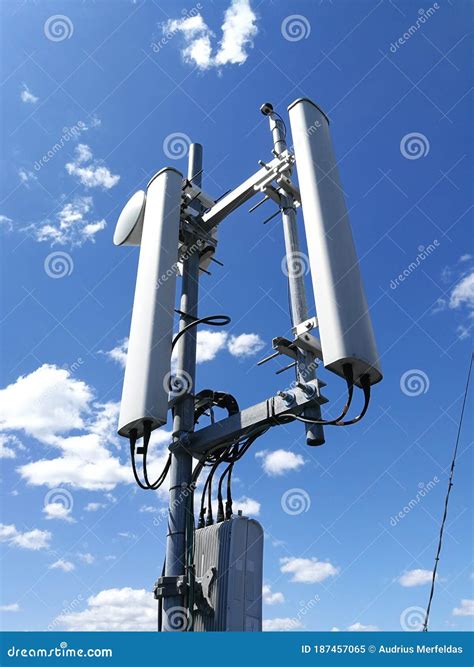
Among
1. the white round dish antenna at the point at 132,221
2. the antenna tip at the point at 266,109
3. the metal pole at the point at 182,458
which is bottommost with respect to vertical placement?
the metal pole at the point at 182,458

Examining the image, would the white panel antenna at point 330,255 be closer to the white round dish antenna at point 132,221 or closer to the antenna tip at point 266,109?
the antenna tip at point 266,109

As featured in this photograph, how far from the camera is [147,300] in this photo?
15.1 ft

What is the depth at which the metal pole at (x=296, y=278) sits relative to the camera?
3.68 metres

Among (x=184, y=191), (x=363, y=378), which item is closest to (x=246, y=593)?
(x=363, y=378)

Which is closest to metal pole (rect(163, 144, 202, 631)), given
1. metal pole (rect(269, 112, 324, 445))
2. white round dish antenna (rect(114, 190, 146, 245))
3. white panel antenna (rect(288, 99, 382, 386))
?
white round dish antenna (rect(114, 190, 146, 245))

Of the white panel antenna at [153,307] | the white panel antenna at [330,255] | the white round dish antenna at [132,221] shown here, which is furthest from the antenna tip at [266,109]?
the white round dish antenna at [132,221]

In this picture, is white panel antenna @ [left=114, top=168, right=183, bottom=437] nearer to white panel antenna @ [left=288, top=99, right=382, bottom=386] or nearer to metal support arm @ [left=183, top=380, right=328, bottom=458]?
metal support arm @ [left=183, top=380, right=328, bottom=458]

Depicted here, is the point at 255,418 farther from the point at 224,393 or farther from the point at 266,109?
the point at 266,109

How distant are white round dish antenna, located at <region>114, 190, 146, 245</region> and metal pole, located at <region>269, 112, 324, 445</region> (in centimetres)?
158

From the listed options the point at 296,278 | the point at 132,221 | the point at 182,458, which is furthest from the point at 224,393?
the point at 132,221

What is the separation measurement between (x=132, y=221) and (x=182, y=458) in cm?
268

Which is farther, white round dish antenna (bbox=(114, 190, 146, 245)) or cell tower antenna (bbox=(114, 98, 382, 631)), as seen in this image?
white round dish antenna (bbox=(114, 190, 146, 245))

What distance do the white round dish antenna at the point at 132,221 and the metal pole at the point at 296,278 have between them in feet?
5.20

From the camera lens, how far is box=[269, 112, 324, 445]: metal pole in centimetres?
368
